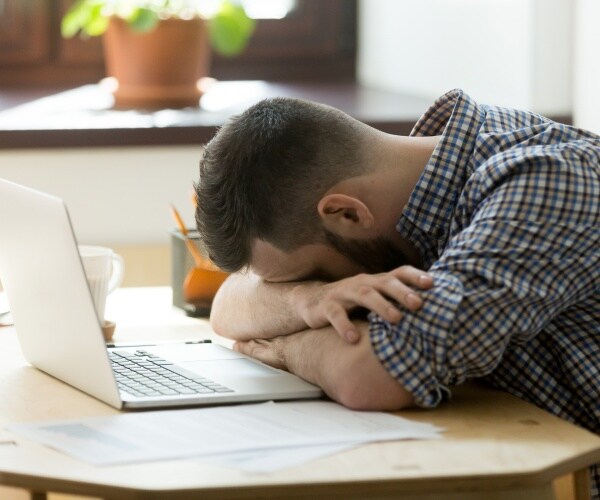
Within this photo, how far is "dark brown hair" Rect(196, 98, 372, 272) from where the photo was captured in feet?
4.28

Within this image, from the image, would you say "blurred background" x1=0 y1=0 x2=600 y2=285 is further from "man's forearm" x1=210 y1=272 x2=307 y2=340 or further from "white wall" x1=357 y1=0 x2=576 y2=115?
"man's forearm" x1=210 y1=272 x2=307 y2=340

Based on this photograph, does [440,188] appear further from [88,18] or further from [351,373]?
[88,18]

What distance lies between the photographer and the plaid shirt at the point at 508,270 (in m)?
1.15

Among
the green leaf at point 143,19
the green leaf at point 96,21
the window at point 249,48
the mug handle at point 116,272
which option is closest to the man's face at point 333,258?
the mug handle at point 116,272

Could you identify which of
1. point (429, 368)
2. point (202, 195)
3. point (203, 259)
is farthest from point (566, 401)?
point (203, 259)

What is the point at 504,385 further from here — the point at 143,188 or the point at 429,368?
the point at 143,188

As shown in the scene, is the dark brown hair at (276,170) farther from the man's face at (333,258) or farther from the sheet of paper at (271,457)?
the sheet of paper at (271,457)

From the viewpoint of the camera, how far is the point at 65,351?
49.1 inches

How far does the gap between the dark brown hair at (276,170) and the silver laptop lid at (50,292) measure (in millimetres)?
216

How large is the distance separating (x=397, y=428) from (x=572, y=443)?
158 mm

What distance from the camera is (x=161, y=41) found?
2900 millimetres

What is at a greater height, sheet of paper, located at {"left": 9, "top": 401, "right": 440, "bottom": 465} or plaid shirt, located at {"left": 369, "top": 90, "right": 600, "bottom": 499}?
plaid shirt, located at {"left": 369, "top": 90, "right": 600, "bottom": 499}

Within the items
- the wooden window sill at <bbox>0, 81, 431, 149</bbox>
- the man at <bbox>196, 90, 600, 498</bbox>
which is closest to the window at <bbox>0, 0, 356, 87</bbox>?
the wooden window sill at <bbox>0, 81, 431, 149</bbox>

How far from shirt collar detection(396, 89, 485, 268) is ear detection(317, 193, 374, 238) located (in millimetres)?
48
